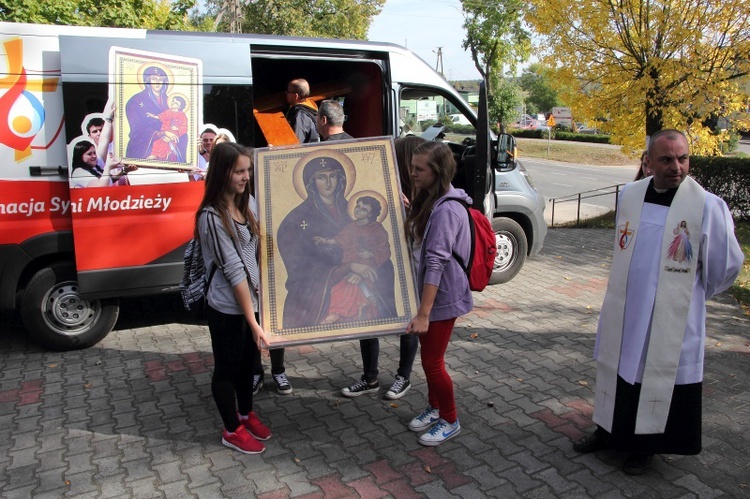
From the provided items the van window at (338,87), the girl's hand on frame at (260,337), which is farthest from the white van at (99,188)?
the girl's hand on frame at (260,337)

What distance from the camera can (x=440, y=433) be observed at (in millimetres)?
3773

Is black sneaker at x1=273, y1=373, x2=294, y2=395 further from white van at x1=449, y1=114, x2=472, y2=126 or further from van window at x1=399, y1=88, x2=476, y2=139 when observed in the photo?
white van at x1=449, y1=114, x2=472, y2=126

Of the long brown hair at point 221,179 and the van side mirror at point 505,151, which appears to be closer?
the long brown hair at point 221,179

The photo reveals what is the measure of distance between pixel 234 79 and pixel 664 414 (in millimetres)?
4218

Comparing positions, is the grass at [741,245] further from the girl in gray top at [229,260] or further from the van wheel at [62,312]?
the van wheel at [62,312]

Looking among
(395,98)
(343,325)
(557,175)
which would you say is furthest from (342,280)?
(557,175)

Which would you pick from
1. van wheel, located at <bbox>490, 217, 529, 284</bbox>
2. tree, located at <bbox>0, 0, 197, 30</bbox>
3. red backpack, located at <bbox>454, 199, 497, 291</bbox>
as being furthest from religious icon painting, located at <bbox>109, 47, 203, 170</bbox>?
tree, located at <bbox>0, 0, 197, 30</bbox>

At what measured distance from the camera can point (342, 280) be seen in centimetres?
345

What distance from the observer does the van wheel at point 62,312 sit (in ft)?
16.9

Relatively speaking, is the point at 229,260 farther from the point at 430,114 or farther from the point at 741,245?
the point at 741,245

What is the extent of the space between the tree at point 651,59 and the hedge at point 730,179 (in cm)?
137

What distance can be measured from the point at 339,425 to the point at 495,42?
42.8m

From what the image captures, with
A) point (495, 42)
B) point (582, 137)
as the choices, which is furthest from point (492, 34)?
point (582, 137)

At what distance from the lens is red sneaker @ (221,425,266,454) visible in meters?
3.67
